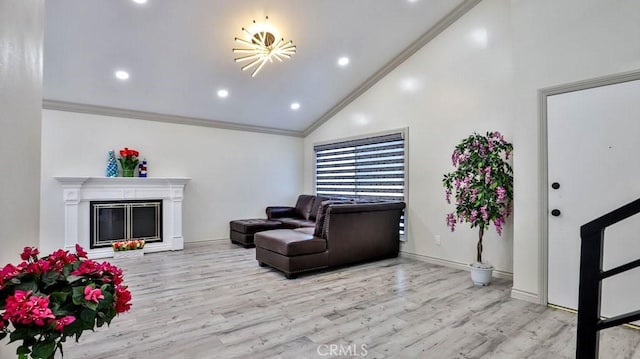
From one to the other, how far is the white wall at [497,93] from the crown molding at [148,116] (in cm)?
178

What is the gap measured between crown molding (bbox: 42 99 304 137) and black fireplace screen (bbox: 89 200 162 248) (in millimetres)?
1472

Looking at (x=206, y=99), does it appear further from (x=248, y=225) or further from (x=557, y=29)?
(x=557, y=29)

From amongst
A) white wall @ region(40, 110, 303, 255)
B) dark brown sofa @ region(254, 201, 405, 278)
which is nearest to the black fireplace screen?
white wall @ region(40, 110, 303, 255)

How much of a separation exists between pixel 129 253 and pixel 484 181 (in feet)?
17.1

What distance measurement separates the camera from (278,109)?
639cm

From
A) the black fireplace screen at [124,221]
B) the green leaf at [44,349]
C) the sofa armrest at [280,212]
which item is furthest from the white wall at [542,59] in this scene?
the black fireplace screen at [124,221]

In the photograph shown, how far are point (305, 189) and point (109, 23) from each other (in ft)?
15.9

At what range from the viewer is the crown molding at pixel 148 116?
4973 millimetres

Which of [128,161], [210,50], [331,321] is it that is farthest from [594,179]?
[128,161]

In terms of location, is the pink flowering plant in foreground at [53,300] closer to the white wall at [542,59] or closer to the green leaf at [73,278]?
the green leaf at [73,278]

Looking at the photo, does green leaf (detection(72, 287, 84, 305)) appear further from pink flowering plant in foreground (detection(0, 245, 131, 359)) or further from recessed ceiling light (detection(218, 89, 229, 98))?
recessed ceiling light (detection(218, 89, 229, 98))

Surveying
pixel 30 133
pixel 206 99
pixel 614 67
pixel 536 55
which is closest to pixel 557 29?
pixel 536 55

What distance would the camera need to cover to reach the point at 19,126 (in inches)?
50.3

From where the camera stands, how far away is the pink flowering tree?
3.51 metres
